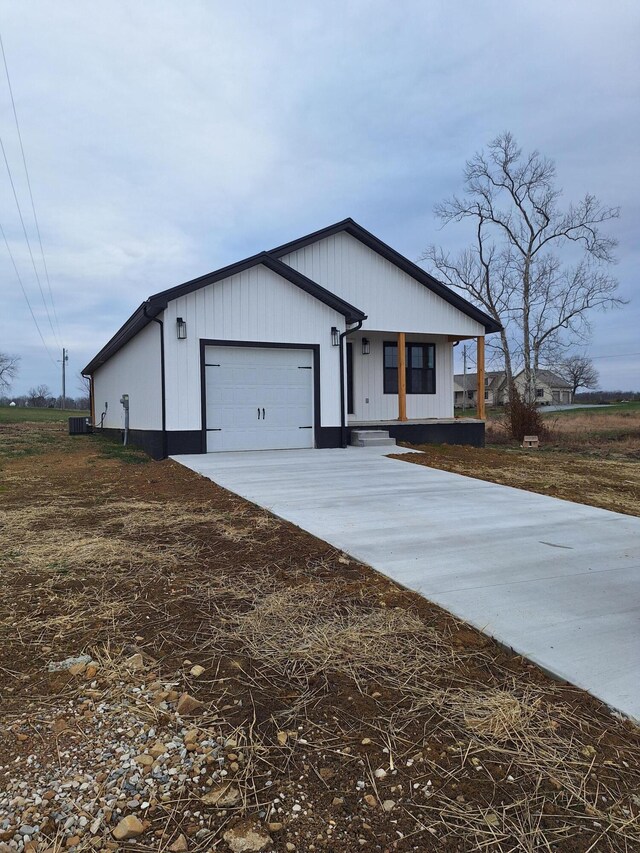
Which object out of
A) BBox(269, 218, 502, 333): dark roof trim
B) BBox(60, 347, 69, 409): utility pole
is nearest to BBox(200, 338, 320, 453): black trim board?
BBox(269, 218, 502, 333): dark roof trim

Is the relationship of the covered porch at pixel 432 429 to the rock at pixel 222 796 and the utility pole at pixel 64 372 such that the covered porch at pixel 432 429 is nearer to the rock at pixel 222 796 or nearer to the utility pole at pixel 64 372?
the rock at pixel 222 796

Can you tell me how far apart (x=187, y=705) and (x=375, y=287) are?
13.6m

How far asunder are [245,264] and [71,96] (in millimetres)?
6731

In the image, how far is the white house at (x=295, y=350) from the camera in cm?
1088

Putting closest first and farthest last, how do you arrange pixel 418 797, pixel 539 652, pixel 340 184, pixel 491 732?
pixel 418 797 → pixel 491 732 → pixel 539 652 → pixel 340 184

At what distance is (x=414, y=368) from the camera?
53.4 feet

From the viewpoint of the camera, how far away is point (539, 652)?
2.67 m

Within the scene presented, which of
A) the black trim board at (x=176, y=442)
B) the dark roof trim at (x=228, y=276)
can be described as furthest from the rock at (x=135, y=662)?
the dark roof trim at (x=228, y=276)

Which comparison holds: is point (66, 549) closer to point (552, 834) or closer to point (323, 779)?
point (323, 779)

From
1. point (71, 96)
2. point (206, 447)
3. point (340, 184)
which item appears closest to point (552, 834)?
point (206, 447)

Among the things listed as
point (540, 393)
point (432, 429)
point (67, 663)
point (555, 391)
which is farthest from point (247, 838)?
point (555, 391)

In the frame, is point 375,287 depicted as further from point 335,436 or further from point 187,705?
point 187,705

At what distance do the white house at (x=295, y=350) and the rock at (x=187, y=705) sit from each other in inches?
352

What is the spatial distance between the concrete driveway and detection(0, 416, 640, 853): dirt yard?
22 cm
